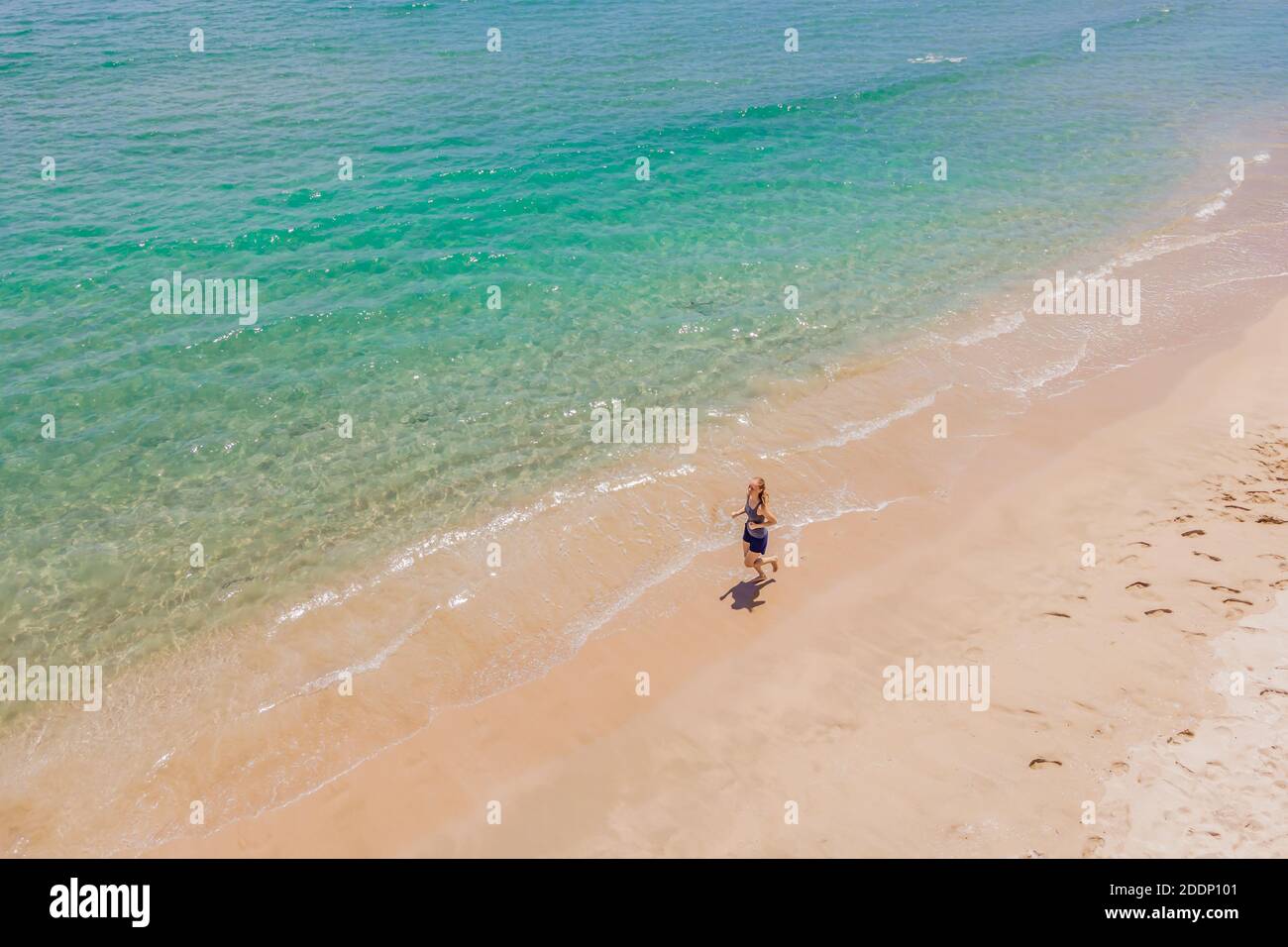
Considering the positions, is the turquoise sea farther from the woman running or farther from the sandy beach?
the sandy beach

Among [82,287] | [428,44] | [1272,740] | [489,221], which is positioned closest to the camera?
[1272,740]

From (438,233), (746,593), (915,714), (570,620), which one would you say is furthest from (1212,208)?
(570,620)

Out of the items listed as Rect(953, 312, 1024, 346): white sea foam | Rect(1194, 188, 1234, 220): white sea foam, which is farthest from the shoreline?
Rect(1194, 188, 1234, 220): white sea foam

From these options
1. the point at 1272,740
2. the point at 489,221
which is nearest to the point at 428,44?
the point at 489,221

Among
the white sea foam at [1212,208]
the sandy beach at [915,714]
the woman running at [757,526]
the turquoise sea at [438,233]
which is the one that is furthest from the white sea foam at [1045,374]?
the white sea foam at [1212,208]

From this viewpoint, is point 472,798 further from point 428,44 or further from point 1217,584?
point 428,44

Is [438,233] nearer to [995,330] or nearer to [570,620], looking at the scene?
[570,620]
